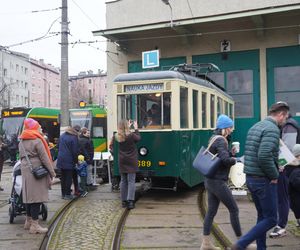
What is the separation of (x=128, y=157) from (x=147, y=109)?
144 cm

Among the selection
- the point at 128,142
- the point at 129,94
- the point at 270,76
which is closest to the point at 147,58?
the point at 270,76

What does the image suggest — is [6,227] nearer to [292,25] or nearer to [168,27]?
[168,27]

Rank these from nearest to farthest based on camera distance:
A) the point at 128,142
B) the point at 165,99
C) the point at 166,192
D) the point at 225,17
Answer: the point at 128,142
the point at 165,99
the point at 166,192
the point at 225,17

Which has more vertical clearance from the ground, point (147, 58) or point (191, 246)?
point (147, 58)

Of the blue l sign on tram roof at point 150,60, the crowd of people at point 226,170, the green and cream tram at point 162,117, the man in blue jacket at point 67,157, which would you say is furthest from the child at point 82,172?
the blue l sign on tram roof at point 150,60

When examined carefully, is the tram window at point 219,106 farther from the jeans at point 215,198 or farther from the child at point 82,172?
the jeans at point 215,198

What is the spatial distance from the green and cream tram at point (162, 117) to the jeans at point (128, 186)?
2.09ft

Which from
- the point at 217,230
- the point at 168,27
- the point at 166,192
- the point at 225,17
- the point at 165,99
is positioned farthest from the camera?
the point at 168,27

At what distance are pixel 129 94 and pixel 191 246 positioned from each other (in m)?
4.96

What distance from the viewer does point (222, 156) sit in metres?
6.28

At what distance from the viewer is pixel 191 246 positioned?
267 inches

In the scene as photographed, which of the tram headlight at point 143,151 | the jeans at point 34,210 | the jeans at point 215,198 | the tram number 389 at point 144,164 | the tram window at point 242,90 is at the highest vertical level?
the tram window at point 242,90

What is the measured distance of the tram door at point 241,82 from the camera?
1845 centimetres

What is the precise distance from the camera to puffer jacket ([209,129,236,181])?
20.6 ft
